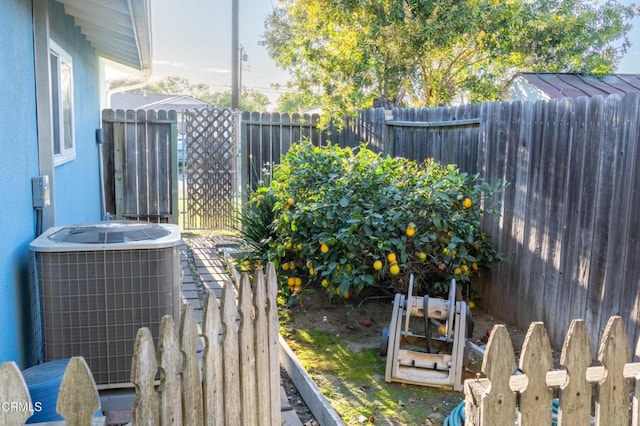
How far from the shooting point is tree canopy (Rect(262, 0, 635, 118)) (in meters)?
9.59

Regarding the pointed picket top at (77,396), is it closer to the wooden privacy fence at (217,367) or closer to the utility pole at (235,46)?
the wooden privacy fence at (217,367)

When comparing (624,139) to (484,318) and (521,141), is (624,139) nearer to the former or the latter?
(521,141)

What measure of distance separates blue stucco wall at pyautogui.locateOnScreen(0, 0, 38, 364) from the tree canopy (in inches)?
240

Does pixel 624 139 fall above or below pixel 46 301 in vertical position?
above

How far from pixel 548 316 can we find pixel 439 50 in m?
6.84

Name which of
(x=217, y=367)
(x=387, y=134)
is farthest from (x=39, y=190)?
(x=387, y=134)

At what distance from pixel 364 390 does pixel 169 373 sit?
6.35 feet

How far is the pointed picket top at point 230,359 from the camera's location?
235cm

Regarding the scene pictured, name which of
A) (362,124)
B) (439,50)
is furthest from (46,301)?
(439,50)

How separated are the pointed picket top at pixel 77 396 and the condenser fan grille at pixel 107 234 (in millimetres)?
1597

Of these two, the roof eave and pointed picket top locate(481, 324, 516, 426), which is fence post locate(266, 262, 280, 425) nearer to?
pointed picket top locate(481, 324, 516, 426)

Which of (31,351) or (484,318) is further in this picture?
(484,318)

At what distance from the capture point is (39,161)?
3730 millimetres

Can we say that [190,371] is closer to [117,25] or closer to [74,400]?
[74,400]
